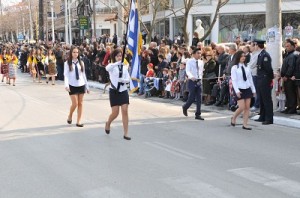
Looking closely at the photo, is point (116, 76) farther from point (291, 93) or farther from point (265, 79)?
point (291, 93)

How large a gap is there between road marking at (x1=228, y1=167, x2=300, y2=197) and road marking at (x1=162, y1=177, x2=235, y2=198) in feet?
2.36

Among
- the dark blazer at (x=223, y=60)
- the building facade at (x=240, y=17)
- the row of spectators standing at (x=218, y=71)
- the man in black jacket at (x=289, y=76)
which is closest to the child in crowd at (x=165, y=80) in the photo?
the row of spectators standing at (x=218, y=71)

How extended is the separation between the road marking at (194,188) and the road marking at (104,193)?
29.6 inches

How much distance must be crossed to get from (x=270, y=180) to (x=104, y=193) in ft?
7.59

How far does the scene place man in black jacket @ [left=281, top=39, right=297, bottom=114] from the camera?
12523 millimetres

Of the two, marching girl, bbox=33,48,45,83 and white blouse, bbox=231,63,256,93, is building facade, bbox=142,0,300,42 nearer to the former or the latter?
marching girl, bbox=33,48,45,83

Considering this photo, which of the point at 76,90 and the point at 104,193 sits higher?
the point at 76,90

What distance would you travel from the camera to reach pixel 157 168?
7508mm

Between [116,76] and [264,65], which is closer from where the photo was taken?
[116,76]

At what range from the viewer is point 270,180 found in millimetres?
6801

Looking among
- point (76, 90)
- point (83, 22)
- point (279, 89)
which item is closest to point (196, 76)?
point (279, 89)

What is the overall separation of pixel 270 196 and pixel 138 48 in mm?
5778

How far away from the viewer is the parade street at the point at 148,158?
6.42 metres

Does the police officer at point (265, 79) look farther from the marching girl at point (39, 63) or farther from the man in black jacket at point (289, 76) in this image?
the marching girl at point (39, 63)
